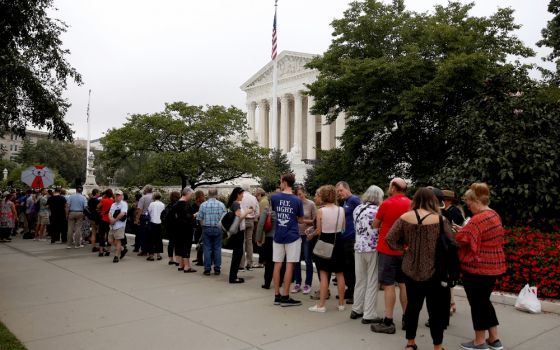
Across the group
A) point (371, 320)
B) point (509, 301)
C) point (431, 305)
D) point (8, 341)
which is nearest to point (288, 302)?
point (371, 320)

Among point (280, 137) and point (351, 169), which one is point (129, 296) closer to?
point (351, 169)

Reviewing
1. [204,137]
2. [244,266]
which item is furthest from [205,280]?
[204,137]

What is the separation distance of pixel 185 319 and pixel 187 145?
24087 mm

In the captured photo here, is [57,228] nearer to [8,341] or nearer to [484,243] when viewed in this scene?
[8,341]

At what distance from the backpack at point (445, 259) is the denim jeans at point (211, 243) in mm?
5569

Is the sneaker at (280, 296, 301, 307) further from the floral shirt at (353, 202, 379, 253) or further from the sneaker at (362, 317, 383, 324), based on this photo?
the floral shirt at (353, 202, 379, 253)

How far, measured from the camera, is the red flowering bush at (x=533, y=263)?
23.8 ft

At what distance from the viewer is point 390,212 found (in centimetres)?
575

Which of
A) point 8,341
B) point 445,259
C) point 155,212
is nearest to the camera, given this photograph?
point 445,259

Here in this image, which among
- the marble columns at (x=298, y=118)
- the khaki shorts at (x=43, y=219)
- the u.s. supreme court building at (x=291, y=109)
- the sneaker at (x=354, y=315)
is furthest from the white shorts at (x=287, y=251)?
the marble columns at (x=298, y=118)

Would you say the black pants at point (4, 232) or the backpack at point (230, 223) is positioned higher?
A: the backpack at point (230, 223)

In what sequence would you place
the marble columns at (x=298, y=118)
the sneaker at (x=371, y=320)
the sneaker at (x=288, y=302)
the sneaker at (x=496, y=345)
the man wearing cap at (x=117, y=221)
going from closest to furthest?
the sneaker at (x=496, y=345), the sneaker at (x=371, y=320), the sneaker at (x=288, y=302), the man wearing cap at (x=117, y=221), the marble columns at (x=298, y=118)

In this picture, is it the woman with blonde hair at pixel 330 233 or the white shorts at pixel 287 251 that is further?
the white shorts at pixel 287 251

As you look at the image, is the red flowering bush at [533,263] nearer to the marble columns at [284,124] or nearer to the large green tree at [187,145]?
the large green tree at [187,145]
